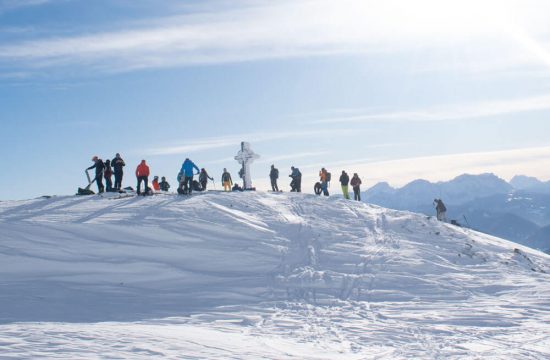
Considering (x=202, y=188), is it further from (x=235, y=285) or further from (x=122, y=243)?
(x=235, y=285)

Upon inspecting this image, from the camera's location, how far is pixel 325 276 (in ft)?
62.6

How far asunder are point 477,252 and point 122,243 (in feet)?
50.4

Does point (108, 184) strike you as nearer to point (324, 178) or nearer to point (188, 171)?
point (188, 171)

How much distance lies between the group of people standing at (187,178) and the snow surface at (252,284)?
1.29 m

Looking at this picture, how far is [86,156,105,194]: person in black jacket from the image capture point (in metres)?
26.7

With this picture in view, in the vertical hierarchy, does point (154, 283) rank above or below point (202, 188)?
below

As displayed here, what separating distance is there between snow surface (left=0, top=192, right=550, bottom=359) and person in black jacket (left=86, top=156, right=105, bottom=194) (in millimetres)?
1127

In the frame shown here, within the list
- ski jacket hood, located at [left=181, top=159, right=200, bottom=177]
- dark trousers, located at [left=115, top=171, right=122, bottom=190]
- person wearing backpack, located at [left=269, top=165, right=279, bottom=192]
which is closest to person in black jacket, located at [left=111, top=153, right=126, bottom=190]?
dark trousers, located at [left=115, top=171, right=122, bottom=190]

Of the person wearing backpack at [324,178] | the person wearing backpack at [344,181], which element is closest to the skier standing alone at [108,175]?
the person wearing backpack at [324,178]

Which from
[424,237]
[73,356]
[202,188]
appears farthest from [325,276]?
[202,188]

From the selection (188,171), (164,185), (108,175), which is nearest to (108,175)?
(108,175)

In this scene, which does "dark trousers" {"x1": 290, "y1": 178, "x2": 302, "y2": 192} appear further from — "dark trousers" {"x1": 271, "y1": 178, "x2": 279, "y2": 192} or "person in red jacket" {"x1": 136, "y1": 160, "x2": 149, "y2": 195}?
"person in red jacket" {"x1": 136, "y1": 160, "x2": 149, "y2": 195}

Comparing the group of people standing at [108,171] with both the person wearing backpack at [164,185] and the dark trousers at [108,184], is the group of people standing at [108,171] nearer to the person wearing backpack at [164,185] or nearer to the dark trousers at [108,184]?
the dark trousers at [108,184]

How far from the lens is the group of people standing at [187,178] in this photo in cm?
2683
